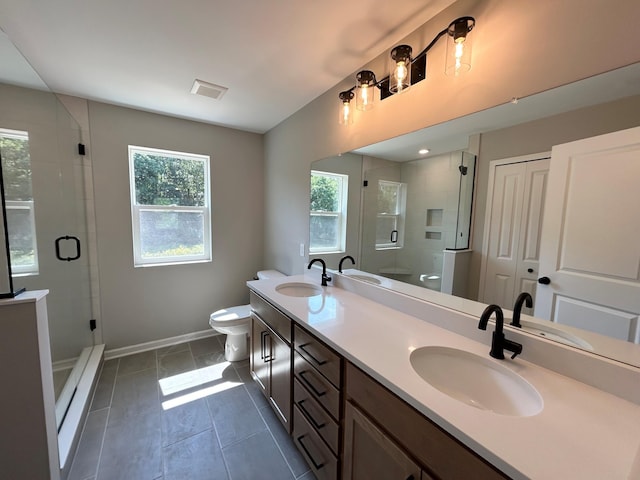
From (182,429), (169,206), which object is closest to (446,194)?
(182,429)

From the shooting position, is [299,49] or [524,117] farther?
[299,49]

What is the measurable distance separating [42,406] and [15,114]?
5.92 feet

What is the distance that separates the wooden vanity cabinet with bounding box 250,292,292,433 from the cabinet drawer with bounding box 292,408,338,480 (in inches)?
3.9

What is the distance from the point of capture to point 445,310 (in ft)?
3.98

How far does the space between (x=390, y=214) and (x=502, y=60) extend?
89 cm

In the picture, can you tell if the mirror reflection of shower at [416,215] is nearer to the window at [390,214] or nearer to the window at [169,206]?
the window at [390,214]

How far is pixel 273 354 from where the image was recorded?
163 centimetres

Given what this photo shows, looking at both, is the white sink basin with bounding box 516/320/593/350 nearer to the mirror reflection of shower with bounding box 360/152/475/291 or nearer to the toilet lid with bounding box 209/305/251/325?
the mirror reflection of shower with bounding box 360/152/475/291

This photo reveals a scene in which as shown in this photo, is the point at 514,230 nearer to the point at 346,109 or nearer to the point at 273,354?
the point at 346,109

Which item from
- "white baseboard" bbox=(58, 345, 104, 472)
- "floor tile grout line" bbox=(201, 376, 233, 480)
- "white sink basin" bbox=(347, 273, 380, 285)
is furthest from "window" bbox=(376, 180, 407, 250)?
"white baseboard" bbox=(58, 345, 104, 472)

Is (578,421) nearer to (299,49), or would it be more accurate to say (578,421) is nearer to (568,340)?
(568,340)

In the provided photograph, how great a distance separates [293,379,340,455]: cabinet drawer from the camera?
3.63 ft

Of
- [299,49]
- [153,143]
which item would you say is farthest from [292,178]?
[153,143]

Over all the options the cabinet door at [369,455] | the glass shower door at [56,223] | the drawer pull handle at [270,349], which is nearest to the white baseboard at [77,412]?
the glass shower door at [56,223]
